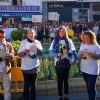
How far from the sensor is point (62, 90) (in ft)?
21.4

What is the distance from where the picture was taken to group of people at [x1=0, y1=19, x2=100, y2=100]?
19.0 feet

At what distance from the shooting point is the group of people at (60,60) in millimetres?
5789

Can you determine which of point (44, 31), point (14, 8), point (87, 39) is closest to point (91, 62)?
point (87, 39)

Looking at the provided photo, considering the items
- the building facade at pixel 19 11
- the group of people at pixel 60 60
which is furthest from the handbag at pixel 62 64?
the building facade at pixel 19 11

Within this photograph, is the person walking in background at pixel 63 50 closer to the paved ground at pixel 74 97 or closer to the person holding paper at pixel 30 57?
the person holding paper at pixel 30 57

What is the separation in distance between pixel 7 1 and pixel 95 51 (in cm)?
3426

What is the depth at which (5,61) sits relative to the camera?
603cm

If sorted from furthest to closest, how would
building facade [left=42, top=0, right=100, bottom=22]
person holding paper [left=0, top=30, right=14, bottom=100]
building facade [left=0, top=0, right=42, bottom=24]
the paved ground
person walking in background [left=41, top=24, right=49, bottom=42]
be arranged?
1. building facade [left=42, top=0, right=100, bottom=22]
2. building facade [left=0, top=0, right=42, bottom=24]
3. person walking in background [left=41, top=24, right=49, bottom=42]
4. the paved ground
5. person holding paper [left=0, top=30, right=14, bottom=100]

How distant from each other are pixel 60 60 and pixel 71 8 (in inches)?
1382

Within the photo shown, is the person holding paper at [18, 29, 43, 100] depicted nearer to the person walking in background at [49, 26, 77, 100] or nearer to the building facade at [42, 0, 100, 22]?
the person walking in background at [49, 26, 77, 100]

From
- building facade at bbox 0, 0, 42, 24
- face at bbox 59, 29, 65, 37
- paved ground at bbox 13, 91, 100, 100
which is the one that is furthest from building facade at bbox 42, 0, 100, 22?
face at bbox 59, 29, 65, 37

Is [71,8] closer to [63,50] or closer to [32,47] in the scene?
[63,50]

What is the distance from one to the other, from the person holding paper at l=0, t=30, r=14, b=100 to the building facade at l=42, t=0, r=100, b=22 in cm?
3381

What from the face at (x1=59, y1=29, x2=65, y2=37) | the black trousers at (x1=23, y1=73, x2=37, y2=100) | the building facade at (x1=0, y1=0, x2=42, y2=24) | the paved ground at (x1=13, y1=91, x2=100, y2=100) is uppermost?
the building facade at (x1=0, y1=0, x2=42, y2=24)
